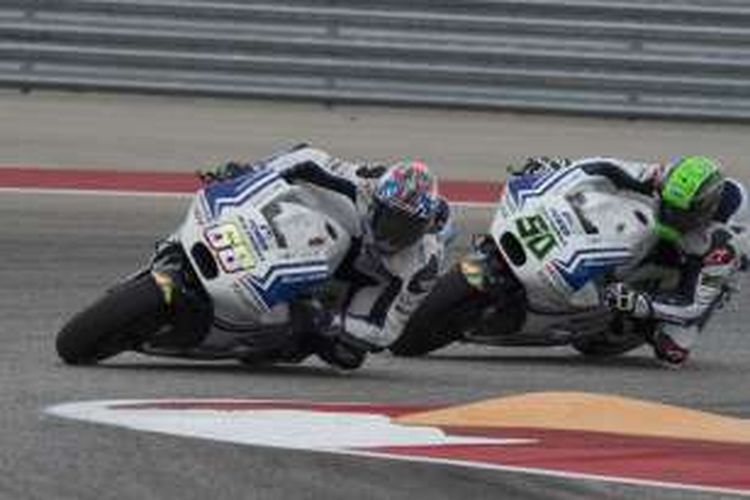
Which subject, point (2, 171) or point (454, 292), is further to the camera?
point (2, 171)

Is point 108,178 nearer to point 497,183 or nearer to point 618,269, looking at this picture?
point 497,183

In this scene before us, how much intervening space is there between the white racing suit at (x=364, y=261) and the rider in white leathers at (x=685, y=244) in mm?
1390

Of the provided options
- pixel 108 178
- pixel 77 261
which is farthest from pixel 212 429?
pixel 108 178

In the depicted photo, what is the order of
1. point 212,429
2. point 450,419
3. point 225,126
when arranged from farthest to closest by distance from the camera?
1. point 225,126
2. point 450,419
3. point 212,429

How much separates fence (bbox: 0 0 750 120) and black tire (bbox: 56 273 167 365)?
1217 centimetres

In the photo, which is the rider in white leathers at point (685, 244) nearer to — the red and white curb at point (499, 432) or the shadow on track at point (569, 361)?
the shadow on track at point (569, 361)

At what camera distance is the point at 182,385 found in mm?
9789

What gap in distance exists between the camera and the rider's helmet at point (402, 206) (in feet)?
34.2

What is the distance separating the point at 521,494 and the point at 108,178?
12.0m

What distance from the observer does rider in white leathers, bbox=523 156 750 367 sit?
1170 cm

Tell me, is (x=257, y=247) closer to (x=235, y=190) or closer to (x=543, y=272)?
(x=235, y=190)

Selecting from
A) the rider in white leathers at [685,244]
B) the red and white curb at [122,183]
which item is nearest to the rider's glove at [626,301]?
the rider in white leathers at [685,244]

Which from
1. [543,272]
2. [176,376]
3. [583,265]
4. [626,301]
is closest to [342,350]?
[176,376]

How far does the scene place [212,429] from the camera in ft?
26.6
